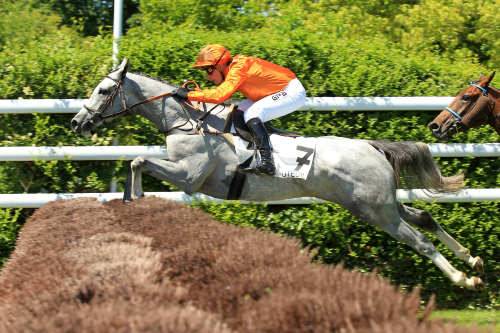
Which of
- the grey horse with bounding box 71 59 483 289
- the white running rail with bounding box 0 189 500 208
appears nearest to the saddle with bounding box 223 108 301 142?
the grey horse with bounding box 71 59 483 289

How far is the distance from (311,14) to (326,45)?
4842mm

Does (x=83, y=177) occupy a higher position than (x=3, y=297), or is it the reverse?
(x=3, y=297)

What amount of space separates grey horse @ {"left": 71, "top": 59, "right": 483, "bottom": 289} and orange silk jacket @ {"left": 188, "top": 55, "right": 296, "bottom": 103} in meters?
0.31

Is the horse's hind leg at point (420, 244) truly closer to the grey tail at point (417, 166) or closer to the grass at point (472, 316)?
the grass at point (472, 316)

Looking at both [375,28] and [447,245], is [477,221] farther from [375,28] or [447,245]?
[375,28]

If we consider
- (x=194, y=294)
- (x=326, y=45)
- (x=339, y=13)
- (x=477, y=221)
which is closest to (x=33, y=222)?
(x=194, y=294)

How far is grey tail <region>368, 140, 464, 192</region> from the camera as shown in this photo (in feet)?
23.0

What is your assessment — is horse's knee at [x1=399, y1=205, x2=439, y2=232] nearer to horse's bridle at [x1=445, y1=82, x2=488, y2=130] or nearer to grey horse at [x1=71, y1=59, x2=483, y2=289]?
grey horse at [x1=71, y1=59, x2=483, y2=289]

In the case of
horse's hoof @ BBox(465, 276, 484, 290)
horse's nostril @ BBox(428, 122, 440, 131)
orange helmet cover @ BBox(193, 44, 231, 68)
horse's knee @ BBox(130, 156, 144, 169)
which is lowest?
horse's hoof @ BBox(465, 276, 484, 290)

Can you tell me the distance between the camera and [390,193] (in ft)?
22.7

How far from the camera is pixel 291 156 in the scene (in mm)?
6742

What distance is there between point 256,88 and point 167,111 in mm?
822

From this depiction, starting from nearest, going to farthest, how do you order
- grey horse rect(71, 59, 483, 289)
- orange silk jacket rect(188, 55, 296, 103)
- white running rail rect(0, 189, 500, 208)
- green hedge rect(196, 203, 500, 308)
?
orange silk jacket rect(188, 55, 296, 103)
grey horse rect(71, 59, 483, 289)
white running rail rect(0, 189, 500, 208)
green hedge rect(196, 203, 500, 308)

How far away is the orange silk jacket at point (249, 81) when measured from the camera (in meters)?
6.58
